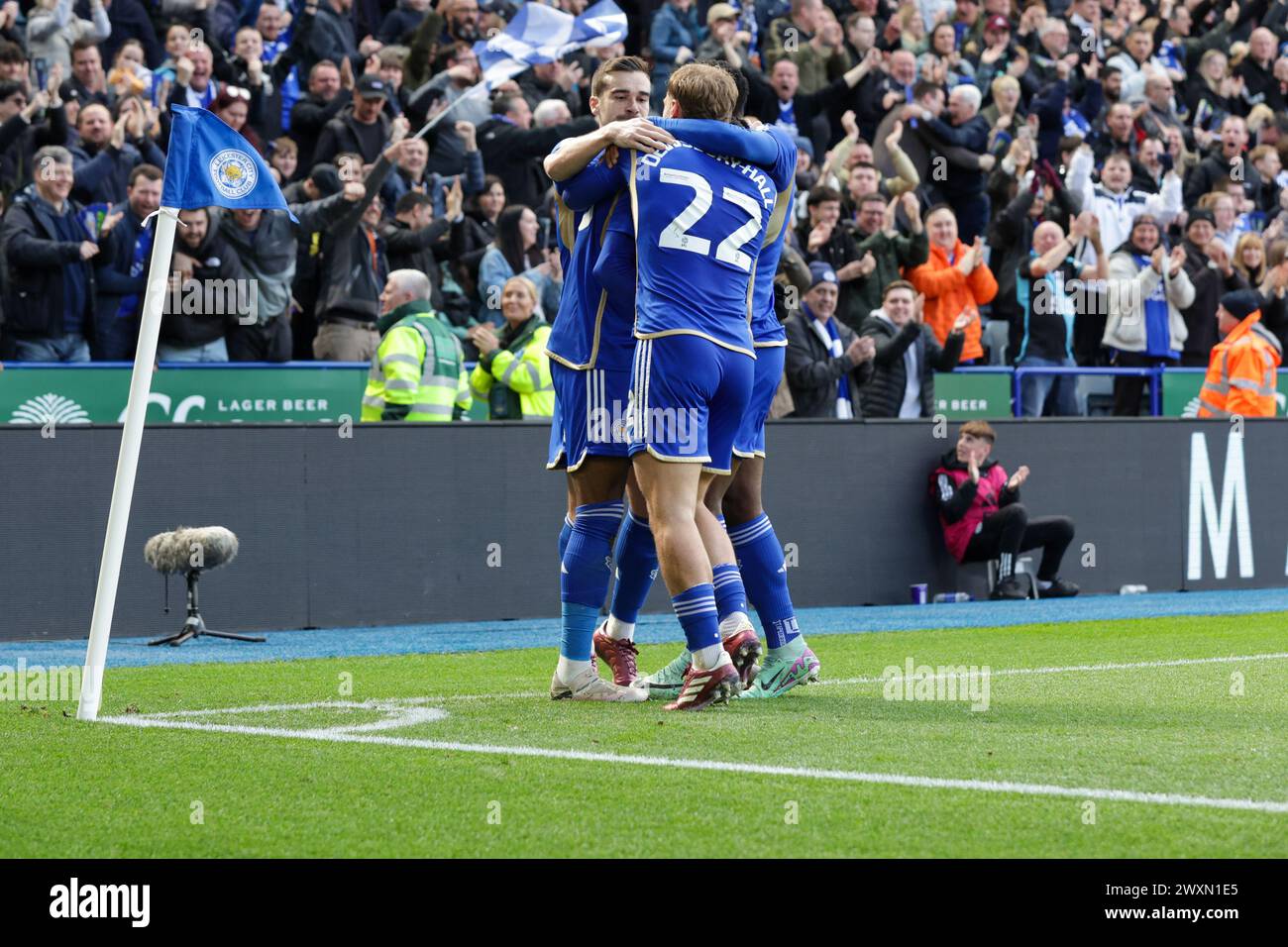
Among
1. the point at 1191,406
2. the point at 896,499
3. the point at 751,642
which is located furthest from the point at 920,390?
A: the point at 751,642

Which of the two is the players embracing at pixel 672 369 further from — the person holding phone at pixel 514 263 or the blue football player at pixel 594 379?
the person holding phone at pixel 514 263

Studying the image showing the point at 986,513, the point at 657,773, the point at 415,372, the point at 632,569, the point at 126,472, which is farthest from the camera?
the point at 986,513

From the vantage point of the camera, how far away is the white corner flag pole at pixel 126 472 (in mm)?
7477

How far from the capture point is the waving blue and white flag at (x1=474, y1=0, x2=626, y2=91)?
1548cm

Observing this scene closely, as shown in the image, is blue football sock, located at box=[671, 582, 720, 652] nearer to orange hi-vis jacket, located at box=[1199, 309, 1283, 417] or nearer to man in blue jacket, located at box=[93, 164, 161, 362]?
man in blue jacket, located at box=[93, 164, 161, 362]

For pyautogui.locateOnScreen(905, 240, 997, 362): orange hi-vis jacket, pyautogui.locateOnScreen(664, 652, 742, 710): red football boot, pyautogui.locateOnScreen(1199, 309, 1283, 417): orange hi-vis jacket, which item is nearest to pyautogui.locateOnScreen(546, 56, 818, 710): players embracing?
pyautogui.locateOnScreen(664, 652, 742, 710): red football boot

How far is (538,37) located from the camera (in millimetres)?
15578

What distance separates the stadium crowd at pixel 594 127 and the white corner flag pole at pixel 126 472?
18.9ft

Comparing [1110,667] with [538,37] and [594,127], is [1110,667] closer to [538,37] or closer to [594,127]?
[538,37]

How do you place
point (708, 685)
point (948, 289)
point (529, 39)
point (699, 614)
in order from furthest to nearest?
point (948, 289) → point (529, 39) → point (708, 685) → point (699, 614)

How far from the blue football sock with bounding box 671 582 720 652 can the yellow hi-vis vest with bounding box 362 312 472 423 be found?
6.57 metres

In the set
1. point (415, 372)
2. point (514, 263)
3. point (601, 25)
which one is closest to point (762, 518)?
point (415, 372)

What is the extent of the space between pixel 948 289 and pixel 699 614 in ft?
34.0

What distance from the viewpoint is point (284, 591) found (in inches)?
512
